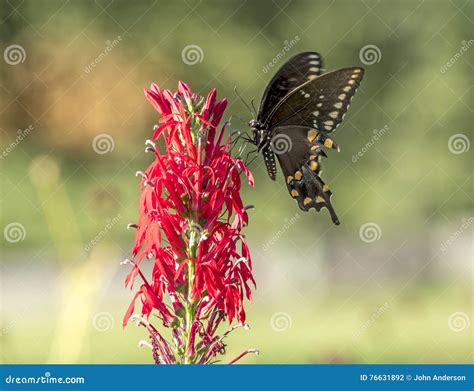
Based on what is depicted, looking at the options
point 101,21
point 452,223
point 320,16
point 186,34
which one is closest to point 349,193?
point 452,223

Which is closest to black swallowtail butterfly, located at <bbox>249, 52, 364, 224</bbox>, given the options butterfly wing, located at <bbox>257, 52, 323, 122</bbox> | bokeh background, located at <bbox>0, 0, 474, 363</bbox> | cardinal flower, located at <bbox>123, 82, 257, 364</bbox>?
butterfly wing, located at <bbox>257, 52, 323, 122</bbox>

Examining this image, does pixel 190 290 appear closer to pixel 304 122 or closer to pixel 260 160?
pixel 304 122


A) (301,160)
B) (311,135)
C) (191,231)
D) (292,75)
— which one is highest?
(292,75)

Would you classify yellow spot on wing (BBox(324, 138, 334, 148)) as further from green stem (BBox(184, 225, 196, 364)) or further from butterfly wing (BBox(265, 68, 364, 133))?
green stem (BBox(184, 225, 196, 364))

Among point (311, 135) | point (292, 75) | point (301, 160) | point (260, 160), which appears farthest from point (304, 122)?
point (260, 160)

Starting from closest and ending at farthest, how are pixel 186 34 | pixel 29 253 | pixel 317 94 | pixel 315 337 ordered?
pixel 317 94 < pixel 315 337 < pixel 186 34 < pixel 29 253

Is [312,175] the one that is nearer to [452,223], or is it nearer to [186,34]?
[186,34]
